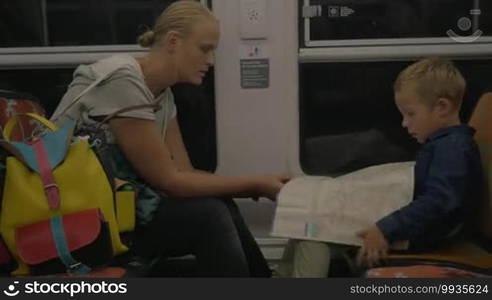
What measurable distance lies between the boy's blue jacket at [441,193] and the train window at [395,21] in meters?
0.69

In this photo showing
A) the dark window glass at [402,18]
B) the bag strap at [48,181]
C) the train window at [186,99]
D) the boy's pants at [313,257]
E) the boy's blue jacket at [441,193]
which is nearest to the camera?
the bag strap at [48,181]

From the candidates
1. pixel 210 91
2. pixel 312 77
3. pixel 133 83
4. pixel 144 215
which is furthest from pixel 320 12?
pixel 144 215

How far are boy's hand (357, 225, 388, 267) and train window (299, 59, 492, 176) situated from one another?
0.86 m

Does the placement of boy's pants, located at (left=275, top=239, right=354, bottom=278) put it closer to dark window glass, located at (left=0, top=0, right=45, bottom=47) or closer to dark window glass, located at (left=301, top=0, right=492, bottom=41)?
dark window glass, located at (left=301, top=0, right=492, bottom=41)

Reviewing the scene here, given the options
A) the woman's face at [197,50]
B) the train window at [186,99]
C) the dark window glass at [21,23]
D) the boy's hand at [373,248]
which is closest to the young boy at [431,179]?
the boy's hand at [373,248]

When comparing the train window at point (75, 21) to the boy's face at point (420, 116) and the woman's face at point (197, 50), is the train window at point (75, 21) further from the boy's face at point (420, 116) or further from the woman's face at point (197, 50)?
the boy's face at point (420, 116)

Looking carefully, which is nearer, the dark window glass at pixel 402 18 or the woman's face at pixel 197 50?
the woman's face at pixel 197 50

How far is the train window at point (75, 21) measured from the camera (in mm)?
2895

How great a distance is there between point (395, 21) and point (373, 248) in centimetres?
107

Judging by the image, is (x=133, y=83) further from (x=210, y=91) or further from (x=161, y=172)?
(x=210, y=91)

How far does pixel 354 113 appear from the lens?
3.00 meters

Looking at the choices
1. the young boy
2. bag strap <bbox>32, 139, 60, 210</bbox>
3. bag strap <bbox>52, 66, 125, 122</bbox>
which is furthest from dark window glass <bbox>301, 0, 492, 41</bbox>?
bag strap <bbox>32, 139, 60, 210</bbox>

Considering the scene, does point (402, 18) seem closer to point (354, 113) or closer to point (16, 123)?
point (354, 113)

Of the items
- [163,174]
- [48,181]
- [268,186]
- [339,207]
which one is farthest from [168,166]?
[339,207]
